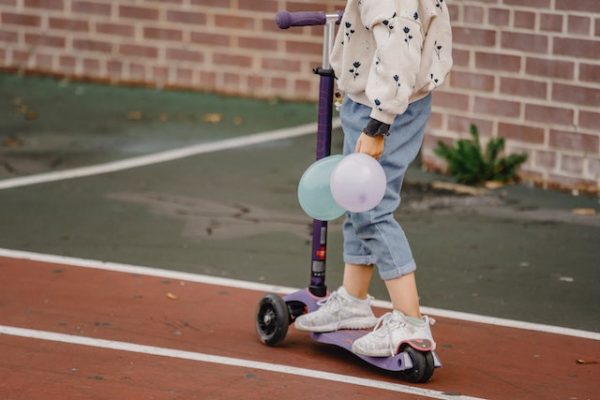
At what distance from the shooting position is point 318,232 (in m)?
6.39

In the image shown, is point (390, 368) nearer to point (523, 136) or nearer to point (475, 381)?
point (475, 381)

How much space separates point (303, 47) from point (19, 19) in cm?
308

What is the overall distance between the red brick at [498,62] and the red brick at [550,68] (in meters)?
0.10

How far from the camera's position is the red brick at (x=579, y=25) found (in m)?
9.71

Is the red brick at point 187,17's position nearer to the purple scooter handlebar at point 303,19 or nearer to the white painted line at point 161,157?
the white painted line at point 161,157

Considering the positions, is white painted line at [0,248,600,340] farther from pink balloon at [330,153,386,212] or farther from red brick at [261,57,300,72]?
red brick at [261,57,300,72]

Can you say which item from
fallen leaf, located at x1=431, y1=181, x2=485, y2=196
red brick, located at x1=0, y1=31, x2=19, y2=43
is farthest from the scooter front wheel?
red brick, located at x1=0, y1=31, x2=19, y2=43

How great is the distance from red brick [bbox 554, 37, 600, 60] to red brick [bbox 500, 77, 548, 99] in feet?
0.95

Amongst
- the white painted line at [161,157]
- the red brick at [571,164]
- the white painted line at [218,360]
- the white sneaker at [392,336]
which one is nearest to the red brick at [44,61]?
the white painted line at [161,157]

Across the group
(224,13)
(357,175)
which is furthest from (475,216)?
(224,13)

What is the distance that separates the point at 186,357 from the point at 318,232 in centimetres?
86

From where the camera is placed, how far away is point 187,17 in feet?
43.5

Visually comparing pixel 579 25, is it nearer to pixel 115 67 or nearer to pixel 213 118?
pixel 213 118

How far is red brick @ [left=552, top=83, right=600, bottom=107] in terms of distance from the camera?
9750 mm
